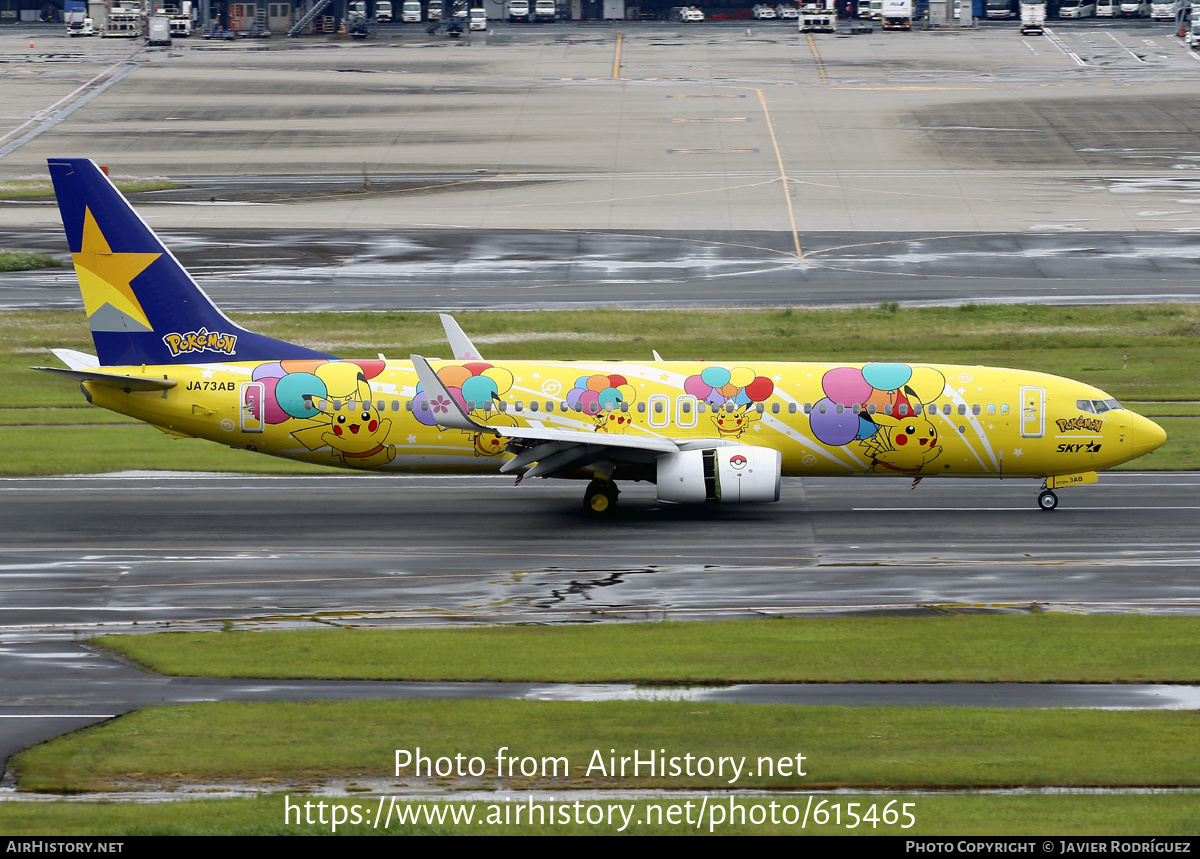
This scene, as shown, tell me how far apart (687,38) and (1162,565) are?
12945 centimetres

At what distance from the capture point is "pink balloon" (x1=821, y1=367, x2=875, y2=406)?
39844mm

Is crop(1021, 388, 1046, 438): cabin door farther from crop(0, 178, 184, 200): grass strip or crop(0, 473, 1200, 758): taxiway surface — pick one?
crop(0, 178, 184, 200): grass strip

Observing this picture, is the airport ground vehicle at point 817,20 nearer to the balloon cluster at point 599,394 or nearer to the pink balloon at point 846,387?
the pink balloon at point 846,387

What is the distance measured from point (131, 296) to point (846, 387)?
20.7 metres

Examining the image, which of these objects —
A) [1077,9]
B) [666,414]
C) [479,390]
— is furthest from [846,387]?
[1077,9]

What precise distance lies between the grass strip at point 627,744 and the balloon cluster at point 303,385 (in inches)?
631

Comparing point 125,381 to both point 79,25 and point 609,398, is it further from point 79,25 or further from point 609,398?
point 79,25

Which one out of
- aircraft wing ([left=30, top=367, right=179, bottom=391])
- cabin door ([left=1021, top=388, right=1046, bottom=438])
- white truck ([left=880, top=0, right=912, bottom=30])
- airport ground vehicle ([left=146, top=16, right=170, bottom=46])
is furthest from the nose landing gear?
airport ground vehicle ([left=146, top=16, right=170, bottom=46])

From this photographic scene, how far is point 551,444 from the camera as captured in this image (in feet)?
126

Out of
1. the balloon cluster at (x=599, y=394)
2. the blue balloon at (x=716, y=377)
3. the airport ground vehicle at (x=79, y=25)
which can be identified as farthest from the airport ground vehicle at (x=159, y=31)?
the blue balloon at (x=716, y=377)

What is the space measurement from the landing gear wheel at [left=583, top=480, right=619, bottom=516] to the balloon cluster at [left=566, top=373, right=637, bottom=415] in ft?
6.83

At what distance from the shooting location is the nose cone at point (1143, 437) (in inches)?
1576

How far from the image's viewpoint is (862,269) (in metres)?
75.2

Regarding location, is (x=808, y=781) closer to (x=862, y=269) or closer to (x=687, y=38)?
(x=862, y=269)
